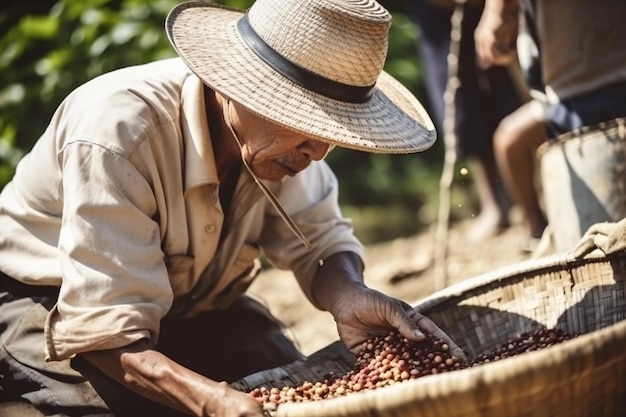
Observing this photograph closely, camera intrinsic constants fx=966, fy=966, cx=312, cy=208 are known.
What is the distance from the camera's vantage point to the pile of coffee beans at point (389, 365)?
7.54ft

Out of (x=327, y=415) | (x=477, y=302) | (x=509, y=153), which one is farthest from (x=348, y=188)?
(x=327, y=415)

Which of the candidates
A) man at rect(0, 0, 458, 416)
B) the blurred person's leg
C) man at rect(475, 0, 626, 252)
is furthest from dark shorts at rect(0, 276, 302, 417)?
the blurred person's leg

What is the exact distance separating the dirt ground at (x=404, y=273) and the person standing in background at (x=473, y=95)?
0.54 ft

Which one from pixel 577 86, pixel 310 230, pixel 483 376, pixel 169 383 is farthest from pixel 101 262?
pixel 577 86

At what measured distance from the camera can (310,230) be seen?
2865 millimetres

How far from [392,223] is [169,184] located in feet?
12.3

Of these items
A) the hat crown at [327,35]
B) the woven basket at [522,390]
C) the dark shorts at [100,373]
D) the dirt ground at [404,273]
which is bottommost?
the dirt ground at [404,273]

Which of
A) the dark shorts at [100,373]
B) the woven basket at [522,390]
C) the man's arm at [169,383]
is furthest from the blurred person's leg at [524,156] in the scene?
the man's arm at [169,383]

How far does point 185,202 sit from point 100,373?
1.57 ft

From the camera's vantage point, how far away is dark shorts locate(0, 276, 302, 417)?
7.88 ft

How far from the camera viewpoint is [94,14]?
18.0 feet

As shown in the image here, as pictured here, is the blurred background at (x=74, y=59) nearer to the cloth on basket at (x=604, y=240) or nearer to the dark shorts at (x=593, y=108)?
the dark shorts at (x=593, y=108)

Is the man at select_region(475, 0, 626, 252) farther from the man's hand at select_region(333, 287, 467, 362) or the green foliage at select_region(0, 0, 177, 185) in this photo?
the green foliage at select_region(0, 0, 177, 185)

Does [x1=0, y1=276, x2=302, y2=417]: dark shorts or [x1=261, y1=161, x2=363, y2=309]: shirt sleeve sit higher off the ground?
[x1=261, y1=161, x2=363, y2=309]: shirt sleeve
